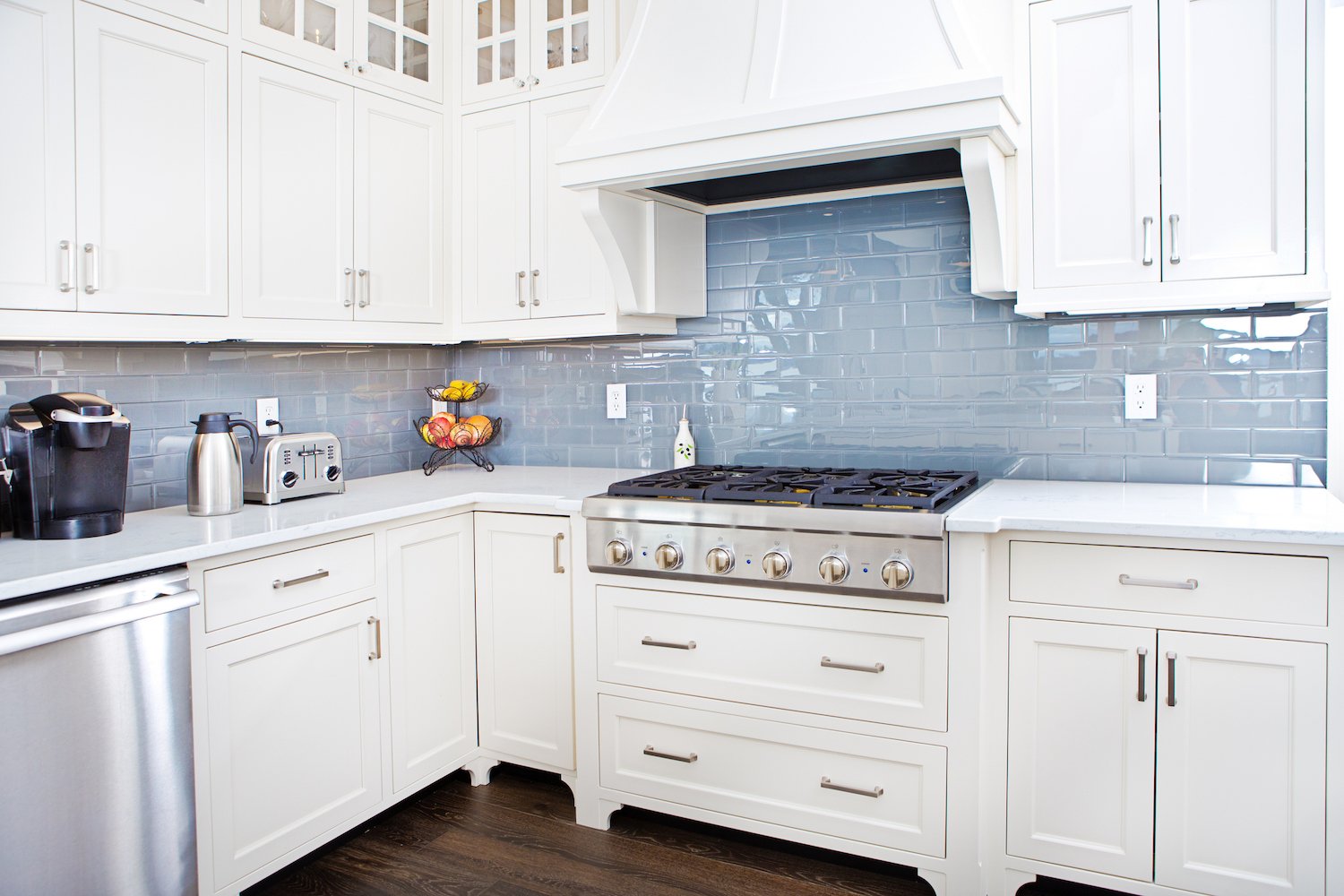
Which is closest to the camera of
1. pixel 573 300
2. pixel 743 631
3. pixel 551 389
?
pixel 743 631

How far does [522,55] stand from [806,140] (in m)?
1.19

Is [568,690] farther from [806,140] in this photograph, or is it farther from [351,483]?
[806,140]

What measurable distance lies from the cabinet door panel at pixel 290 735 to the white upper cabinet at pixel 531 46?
1.67 metres

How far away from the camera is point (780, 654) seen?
2334mm

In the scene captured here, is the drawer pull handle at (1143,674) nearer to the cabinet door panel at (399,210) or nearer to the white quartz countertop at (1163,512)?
the white quartz countertop at (1163,512)

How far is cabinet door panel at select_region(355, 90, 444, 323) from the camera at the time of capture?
288cm

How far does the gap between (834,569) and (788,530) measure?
0.14 m

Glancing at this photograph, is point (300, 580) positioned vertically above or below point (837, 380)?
below

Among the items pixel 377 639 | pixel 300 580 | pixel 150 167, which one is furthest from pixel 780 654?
pixel 150 167

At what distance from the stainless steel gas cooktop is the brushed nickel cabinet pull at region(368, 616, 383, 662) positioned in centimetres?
58

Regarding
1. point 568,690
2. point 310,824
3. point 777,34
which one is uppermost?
point 777,34

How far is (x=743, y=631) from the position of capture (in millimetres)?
2375

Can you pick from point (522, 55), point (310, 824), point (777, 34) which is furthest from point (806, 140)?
point (310, 824)

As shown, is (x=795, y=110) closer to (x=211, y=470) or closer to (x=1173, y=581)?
(x=1173, y=581)
